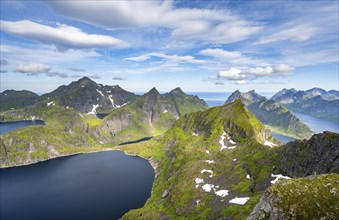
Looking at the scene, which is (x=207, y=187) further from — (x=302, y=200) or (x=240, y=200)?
(x=302, y=200)

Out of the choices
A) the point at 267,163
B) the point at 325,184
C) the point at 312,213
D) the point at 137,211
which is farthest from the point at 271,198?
the point at 137,211

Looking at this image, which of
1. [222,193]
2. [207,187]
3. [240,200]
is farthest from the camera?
[207,187]

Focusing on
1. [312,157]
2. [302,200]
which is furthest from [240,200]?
[302,200]

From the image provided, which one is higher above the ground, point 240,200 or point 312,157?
point 312,157

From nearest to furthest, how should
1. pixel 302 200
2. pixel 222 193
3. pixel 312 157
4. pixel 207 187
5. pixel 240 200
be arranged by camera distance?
1. pixel 302 200
2. pixel 240 200
3. pixel 312 157
4. pixel 222 193
5. pixel 207 187

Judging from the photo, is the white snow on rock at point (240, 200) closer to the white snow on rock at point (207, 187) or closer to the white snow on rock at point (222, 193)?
the white snow on rock at point (222, 193)

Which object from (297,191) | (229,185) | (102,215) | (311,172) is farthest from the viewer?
(102,215)

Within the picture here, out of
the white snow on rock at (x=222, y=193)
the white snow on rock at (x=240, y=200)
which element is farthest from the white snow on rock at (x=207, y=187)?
the white snow on rock at (x=240, y=200)

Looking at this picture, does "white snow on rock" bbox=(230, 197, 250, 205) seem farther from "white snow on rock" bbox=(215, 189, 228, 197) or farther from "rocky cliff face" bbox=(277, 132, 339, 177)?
"rocky cliff face" bbox=(277, 132, 339, 177)

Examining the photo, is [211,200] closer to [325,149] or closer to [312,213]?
[325,149]

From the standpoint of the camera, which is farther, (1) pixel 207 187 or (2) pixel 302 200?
(1) pixel 207 187

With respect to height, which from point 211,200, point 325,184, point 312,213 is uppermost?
point 325,184
